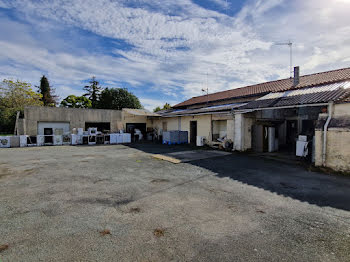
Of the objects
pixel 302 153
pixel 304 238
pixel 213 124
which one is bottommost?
pixel 304 238

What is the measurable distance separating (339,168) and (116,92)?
1269 inches

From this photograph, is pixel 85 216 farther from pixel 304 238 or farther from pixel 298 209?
pixel 298 209

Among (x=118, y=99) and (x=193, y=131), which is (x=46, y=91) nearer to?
(x=118, y=99)

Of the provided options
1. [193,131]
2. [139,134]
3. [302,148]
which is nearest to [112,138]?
[139,134]

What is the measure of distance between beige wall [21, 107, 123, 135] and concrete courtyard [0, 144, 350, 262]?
442 inches

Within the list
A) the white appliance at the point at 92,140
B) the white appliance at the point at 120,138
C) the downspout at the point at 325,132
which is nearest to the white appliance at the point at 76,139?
the white appliance at the point at 92,140

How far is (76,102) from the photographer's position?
125ft

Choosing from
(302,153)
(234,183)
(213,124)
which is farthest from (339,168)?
(213,124)

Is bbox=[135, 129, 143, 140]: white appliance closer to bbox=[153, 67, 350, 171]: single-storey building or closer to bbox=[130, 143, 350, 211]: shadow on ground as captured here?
bbox=[153, 67, 350, 171]: single-storey building

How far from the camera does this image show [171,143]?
1556cm

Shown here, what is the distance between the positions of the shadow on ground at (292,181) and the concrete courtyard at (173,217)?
3cm

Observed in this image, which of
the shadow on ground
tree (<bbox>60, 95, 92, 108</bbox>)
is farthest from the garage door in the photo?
tree (<bbox>60, 95, 92, 108</bbox>)

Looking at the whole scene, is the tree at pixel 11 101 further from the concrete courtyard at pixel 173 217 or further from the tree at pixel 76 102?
the concrete courtyard at pixel 173 217

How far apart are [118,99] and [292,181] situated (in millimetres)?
31080
